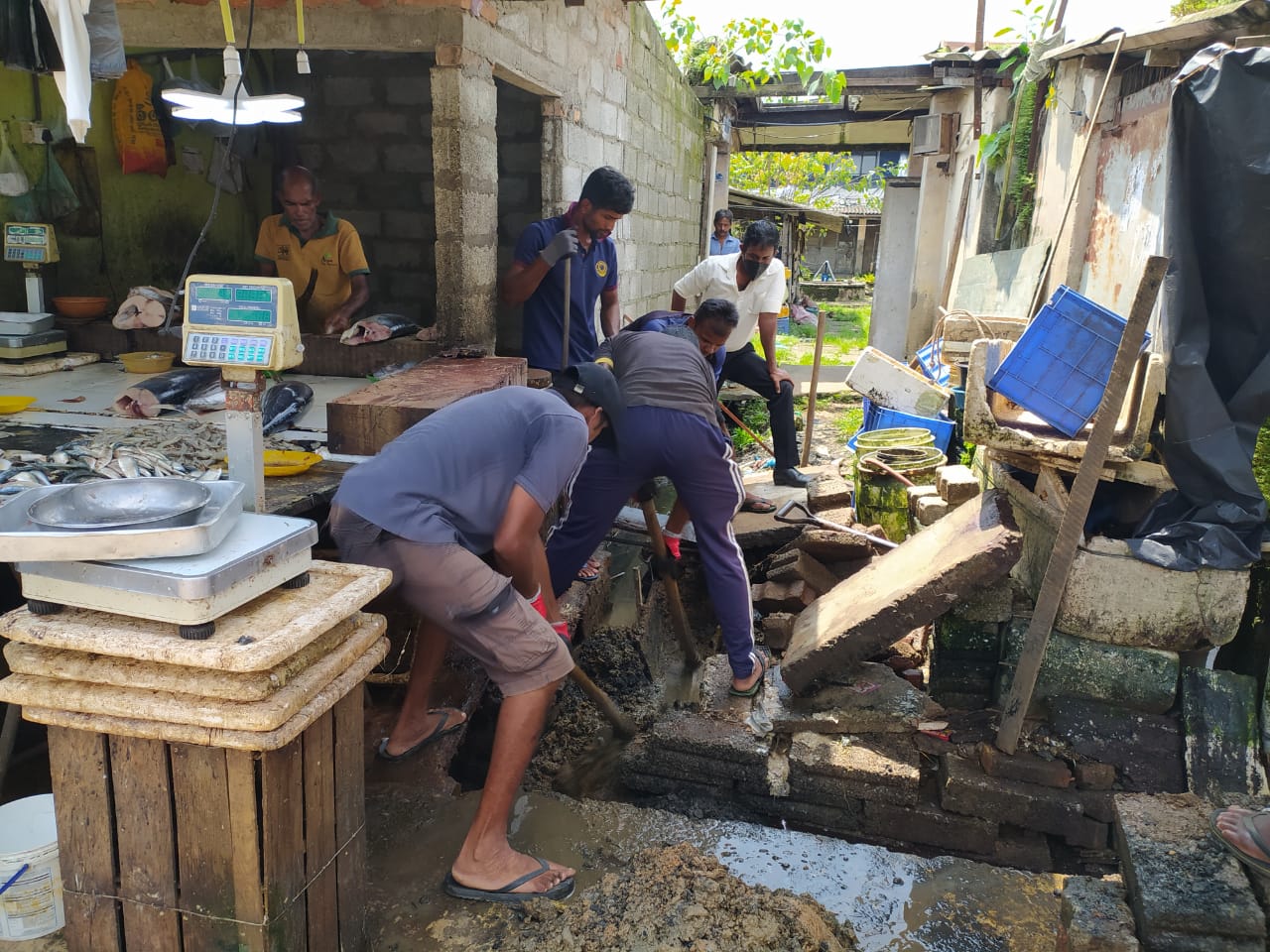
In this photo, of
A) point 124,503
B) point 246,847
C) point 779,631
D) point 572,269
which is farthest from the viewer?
point 572,269

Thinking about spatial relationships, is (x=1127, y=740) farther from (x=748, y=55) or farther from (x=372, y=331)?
(x=748, y=55)

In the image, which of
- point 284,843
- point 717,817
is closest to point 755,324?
point 717,817

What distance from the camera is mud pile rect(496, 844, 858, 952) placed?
7.89ft

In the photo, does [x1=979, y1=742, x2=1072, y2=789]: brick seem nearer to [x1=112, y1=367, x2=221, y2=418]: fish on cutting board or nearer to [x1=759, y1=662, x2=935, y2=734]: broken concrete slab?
[x1=759, y1=662, x2=935, y2=734]: broken concrete slab

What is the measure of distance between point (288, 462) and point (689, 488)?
173 centimetres

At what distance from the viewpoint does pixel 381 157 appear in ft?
24.2

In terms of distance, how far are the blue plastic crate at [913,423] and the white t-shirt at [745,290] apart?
3.99ft

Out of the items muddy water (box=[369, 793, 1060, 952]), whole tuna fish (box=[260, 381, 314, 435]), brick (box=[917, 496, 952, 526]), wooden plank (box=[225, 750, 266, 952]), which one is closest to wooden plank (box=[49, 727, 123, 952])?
wooden plank (box=[225, 750, 266, 952])

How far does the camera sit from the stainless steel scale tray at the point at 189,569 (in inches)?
68.1

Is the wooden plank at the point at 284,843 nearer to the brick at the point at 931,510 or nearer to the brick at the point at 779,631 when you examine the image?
the brick at the point at 779,631

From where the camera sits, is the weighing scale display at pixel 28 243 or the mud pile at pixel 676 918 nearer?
the mud pile at pixel 676 918

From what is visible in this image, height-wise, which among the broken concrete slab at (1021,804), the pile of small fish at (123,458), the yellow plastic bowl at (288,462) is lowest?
the broken concrete slab at (1021,804)

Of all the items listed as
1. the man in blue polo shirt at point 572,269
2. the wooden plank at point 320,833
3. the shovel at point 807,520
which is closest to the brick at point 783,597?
the shovel at point 807,520

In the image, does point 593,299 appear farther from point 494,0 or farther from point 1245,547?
point 1245,547
